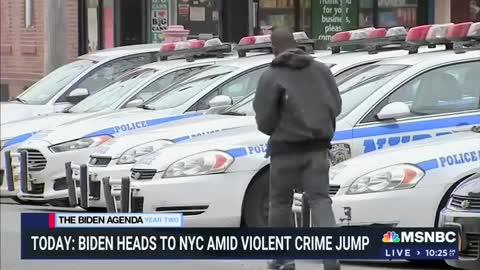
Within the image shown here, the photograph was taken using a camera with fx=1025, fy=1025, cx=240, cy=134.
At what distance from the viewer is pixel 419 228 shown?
704 centimetres

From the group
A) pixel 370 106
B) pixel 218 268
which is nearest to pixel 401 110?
pixel 370 106

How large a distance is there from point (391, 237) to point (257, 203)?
1.66 metres

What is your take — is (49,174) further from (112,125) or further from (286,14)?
(286,14)

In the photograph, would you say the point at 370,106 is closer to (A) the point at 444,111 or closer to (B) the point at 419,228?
(A) the point at 444,111

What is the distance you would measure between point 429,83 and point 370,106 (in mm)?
565

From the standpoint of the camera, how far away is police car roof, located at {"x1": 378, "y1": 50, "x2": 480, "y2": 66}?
866cm

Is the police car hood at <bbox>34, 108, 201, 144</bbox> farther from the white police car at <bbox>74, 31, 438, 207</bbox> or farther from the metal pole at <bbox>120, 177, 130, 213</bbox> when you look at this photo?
the metal pole at <bbox>120, 177, 130, 213</bbox>

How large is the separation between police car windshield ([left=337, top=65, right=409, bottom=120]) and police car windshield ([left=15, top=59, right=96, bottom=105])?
531 centimetres

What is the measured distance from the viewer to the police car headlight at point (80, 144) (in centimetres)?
1052

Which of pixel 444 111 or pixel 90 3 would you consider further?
pixel 90 3

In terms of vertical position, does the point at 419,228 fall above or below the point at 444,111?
below

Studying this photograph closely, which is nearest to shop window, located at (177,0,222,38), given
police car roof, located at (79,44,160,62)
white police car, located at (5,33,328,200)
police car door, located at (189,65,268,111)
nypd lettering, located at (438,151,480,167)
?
police car roof, located at (79,44,160,62)

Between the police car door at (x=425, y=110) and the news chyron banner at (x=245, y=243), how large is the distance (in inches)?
59.5

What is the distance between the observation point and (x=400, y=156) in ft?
24.2
